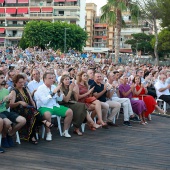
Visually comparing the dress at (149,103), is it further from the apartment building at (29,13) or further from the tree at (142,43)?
the apartment building at (29,13)

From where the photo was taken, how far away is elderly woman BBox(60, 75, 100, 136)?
7.33m

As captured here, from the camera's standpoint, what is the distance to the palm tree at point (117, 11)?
2507 centimetres

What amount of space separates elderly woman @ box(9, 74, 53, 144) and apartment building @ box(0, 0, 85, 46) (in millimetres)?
61852

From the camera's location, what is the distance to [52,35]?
2165 inches

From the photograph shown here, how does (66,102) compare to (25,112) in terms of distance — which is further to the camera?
(66,102)

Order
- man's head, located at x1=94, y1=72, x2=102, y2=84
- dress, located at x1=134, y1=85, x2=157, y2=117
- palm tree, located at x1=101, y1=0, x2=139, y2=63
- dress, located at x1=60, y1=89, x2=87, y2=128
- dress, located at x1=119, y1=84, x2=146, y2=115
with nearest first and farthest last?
1. dress, located at x1=60, y1=89, x2=87, y2=128
2. man's head, located at x1=94, y1=72, x2=102, y2=84
3. dress, located at x1=119, y1=84, x2=146, y2=115
4. dress, located at x1=134, y1=85, x2=157, y2=117
5. palm tree, located at x1=101, y1=0, x2=139, y2=63

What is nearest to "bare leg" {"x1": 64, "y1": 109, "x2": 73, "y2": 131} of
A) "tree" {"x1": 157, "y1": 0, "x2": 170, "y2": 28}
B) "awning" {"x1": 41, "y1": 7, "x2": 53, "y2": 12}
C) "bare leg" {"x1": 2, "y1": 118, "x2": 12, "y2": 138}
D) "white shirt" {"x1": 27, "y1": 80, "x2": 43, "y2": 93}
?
"bare leg" {"x1": 2, "y1": 118, "x2": 12, "y2": 138}

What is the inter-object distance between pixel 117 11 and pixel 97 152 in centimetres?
2030

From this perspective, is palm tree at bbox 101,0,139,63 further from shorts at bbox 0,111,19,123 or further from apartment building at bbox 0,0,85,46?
apartment building at bbox 0,0,85,46

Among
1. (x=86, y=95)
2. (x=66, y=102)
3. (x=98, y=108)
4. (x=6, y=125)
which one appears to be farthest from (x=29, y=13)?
(x=6, y=125)

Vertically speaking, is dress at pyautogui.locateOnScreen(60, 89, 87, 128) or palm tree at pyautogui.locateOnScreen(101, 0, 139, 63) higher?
palm tree at pyautogui.locateOnScreen(101, 0, 139, 63)

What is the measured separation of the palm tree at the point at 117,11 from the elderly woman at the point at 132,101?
54.1 feet

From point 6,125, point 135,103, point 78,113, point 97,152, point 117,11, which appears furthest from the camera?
point 117,11

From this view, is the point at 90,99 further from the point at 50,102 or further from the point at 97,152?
the point at 97,152
